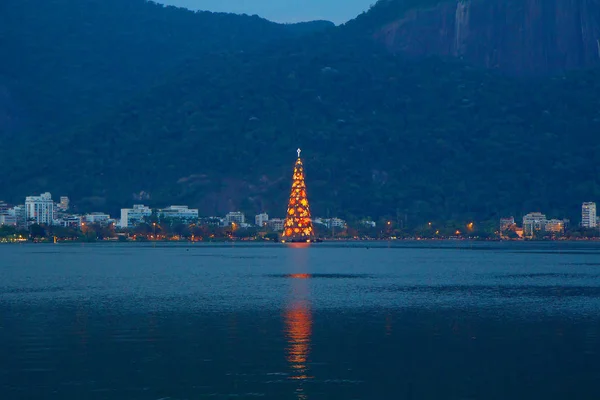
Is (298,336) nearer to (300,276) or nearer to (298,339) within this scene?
(298,339)

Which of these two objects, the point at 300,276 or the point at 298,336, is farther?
the point at 300,276

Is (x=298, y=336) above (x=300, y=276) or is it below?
below

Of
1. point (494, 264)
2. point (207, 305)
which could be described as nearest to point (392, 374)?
point (207, 305)

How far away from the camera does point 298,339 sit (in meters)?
55.7

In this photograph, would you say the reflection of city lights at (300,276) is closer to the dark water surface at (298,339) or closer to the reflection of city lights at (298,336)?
the dark water surface at (298,339)

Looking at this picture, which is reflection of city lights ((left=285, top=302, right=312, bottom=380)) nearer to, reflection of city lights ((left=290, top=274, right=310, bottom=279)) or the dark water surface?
the dark water surface

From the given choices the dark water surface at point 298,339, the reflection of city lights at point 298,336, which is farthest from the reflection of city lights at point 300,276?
the reflection of city lights at point 298,336

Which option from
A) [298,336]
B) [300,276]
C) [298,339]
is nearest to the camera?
[298,339]

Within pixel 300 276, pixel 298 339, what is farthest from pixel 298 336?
pixel 300 276

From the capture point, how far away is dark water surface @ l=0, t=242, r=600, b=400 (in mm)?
42406

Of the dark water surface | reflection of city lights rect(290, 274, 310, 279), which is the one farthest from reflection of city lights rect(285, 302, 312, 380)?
reflection of city lights rect(290, 274, 310, 279)

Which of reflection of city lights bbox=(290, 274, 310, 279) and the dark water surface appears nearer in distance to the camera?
the dark water surface

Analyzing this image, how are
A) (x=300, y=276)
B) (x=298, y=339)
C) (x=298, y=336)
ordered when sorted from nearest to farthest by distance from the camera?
(x=298, y=339) < (x=298, y=336) < (x=300, y=276)

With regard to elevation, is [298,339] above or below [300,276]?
below
